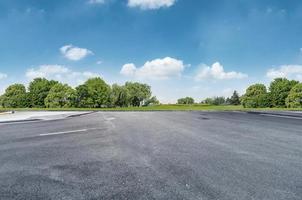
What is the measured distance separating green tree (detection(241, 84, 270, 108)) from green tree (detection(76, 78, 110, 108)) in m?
48.5

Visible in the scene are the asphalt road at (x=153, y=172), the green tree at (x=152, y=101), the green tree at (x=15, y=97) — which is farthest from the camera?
the green tree at (x=152, y=101)

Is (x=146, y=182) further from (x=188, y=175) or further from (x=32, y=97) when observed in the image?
(x=32, y=97)

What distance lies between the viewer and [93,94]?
65.3m

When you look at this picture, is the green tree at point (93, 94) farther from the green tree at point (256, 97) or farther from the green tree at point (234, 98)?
the green tree at point (234, 98)

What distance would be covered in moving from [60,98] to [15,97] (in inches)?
678

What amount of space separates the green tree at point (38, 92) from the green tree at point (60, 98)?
5536mm

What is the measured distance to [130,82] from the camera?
9138cm

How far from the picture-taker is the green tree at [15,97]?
213ft

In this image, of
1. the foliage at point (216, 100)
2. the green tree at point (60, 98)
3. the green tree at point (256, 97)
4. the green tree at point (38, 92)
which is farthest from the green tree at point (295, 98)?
the green tree at point (38, 92)

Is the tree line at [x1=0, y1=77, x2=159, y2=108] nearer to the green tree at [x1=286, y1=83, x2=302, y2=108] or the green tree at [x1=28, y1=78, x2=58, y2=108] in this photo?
the green tree at [x1=28, y1=78, x2=58, y2=108]

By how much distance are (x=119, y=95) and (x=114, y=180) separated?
7974 cm

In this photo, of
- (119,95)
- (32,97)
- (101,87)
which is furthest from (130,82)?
(32,97)

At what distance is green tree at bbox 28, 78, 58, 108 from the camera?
6575 centimetres

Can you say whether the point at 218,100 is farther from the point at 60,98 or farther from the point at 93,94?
the point at 60,98
